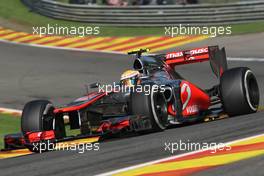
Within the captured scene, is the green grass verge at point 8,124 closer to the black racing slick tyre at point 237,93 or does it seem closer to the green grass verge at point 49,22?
the black racing slick tyre at point 237,93

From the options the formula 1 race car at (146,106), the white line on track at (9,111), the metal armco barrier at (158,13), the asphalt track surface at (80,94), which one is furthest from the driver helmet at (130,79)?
the metal armco barrier at (158,13)

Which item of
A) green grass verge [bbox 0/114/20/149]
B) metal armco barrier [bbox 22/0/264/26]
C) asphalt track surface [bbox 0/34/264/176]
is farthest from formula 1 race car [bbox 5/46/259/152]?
metal armco barrier [bbox 22/0/264/26]

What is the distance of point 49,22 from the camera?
99.9 feet

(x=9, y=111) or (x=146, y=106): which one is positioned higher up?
(x=146, y=106)

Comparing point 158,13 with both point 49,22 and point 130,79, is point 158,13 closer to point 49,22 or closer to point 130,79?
point 49,22

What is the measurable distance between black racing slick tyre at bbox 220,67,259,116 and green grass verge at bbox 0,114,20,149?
15.6 feet

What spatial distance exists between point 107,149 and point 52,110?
72.3 inches

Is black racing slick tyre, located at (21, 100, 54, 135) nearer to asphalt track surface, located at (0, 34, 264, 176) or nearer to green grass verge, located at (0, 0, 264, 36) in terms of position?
asphalt track surface, located at (0, 34, 264, 176)

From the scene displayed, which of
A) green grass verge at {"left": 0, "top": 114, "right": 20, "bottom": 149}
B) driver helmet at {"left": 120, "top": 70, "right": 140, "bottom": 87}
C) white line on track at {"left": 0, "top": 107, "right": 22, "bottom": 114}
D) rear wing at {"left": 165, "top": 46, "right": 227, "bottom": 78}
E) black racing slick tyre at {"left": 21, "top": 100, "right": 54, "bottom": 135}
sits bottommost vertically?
green grass verge at {"left": 0, "top": 114, "right": 20, "bottom": 149}

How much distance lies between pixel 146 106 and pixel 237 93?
6.51 ft

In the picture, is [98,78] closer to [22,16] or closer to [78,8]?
[78,8]

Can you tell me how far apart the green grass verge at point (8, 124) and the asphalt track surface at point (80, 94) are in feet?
3.65

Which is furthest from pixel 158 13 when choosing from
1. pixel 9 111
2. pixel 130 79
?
pixel 130 79

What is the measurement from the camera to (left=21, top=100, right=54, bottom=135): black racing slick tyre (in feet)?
34.6
